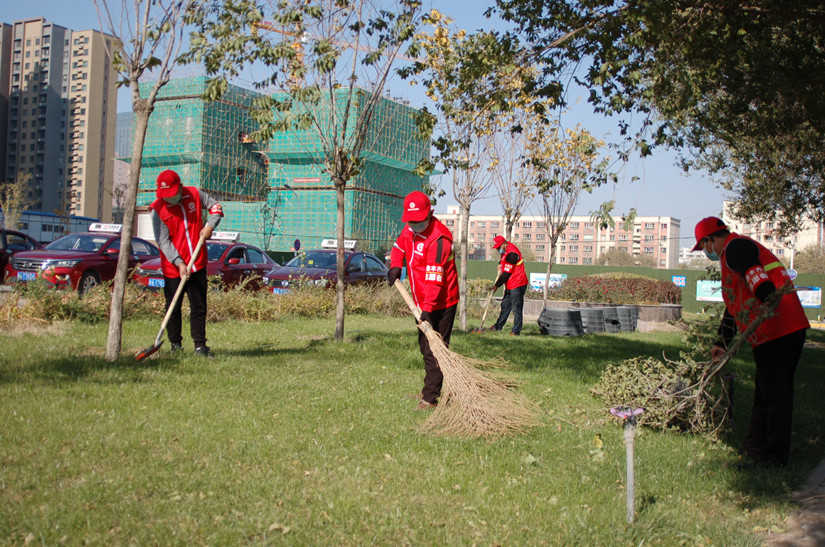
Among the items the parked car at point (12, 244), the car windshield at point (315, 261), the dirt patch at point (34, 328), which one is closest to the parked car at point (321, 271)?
the car windshield at point (315, 261)

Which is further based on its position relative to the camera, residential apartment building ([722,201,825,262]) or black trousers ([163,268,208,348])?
residential apartment building ([722,201,825,262])

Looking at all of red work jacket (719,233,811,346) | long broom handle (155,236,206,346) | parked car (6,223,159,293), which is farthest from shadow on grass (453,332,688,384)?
parked car (6,223,159,293)

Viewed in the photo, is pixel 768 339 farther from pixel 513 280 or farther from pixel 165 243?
pixel 513 280

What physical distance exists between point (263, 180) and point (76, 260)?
151ft

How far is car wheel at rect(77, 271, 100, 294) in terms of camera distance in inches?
520

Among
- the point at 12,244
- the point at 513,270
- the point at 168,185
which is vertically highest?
the point at 168,185

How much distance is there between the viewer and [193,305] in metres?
7.19

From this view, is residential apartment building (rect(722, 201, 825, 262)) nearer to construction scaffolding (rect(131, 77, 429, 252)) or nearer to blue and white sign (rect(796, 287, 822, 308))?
blue and white sign (rect(796, 287, 822, 308))

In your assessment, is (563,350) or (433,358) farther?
(563,350)

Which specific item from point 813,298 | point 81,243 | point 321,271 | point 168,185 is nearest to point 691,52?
point 168,185

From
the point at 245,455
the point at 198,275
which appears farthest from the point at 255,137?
the point at 245,455

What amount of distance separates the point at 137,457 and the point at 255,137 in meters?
4.91

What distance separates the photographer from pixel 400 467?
13.6 ft

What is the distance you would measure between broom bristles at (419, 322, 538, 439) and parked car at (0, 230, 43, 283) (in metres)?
14.4
